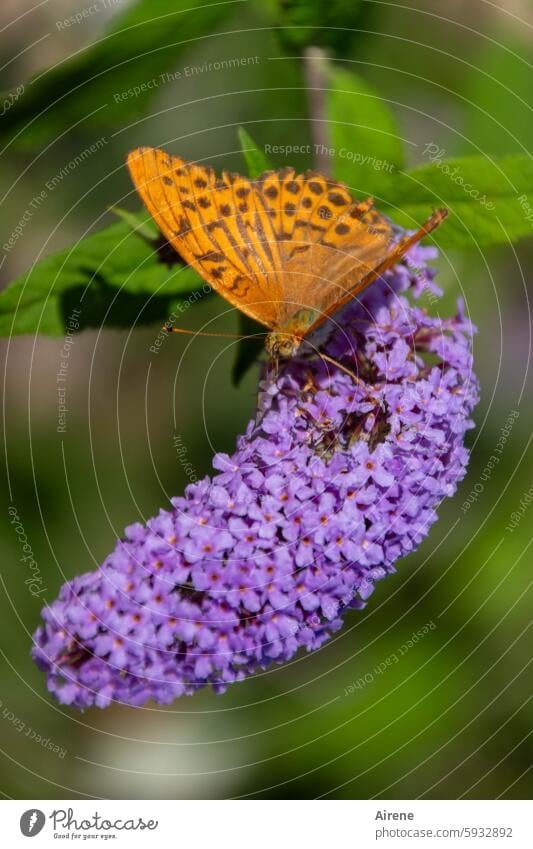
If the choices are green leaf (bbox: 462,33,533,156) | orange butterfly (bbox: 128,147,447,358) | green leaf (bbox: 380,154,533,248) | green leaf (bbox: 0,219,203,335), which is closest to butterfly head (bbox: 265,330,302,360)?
orange butterfly (bbox: 128,147,447,358)

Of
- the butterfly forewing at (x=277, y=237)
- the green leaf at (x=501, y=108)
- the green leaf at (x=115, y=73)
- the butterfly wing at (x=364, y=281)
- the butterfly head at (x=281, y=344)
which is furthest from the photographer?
the green leaf at (x=501, y=108)

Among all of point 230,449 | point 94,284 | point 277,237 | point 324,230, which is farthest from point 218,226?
point 230,449

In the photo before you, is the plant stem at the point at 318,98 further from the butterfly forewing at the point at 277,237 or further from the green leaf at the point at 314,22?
the butterfly forewing at the point at 277,237

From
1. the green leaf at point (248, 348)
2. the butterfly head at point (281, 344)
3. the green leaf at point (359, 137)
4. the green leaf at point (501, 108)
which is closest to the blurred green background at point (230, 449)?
the green leaf at point (501, 108)

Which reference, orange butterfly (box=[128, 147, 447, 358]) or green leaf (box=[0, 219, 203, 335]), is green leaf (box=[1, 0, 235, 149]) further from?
orange butterfly (box=[128, 147, 447, 358])

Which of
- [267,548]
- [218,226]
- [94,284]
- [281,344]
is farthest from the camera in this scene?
[94,284]

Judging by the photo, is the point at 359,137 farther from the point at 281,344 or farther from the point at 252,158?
the point at 281,344
